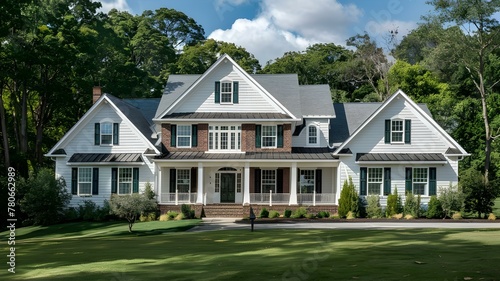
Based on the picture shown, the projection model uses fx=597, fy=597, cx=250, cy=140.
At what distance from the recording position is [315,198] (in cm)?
3753

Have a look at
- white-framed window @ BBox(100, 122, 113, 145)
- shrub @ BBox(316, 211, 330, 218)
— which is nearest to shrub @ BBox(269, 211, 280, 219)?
shrub @ BBox(316, 211, 330, 218)

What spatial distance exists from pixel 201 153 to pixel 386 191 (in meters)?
11.9

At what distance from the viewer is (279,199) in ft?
123

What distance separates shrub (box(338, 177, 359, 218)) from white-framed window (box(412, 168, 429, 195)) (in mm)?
3883

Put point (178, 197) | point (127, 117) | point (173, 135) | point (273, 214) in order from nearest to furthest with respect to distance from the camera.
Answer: point (273, 214) < point (178, 197) < point (127, 117) < point (173, 135)

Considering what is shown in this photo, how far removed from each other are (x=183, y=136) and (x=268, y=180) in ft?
20.6

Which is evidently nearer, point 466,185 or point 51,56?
point 466,185

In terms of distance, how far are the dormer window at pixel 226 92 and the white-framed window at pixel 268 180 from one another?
515 cm

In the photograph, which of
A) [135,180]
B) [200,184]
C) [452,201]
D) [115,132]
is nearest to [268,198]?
[200,184]

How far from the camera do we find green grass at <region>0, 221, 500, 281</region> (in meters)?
12.9

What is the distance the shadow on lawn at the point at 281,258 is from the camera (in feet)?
42.3

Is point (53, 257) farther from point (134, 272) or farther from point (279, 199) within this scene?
point (279, 199)

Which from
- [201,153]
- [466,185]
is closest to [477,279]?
[466,185]

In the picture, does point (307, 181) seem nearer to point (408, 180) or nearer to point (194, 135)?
point (408, 180)
